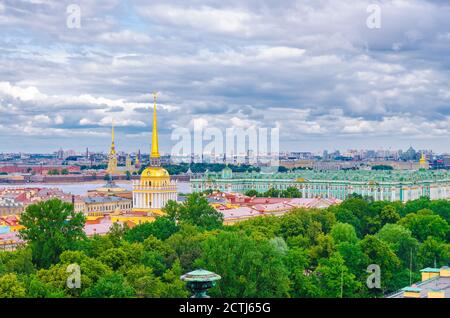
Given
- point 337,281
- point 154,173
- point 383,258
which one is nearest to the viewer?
point 337,281

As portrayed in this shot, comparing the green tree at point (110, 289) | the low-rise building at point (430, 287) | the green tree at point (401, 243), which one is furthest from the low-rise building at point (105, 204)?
the low-rise building at point (430, 287)

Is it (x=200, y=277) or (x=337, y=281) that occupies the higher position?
(x=200, y=277)

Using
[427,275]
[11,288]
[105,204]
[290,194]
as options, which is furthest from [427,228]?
[105,204]

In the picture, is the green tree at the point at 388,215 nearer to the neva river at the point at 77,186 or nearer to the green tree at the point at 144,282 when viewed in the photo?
the green tree at the point at 144,282

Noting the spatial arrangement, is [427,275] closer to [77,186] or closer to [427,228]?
[427,228]

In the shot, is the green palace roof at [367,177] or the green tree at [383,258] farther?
the green palace roof at [367,177]
